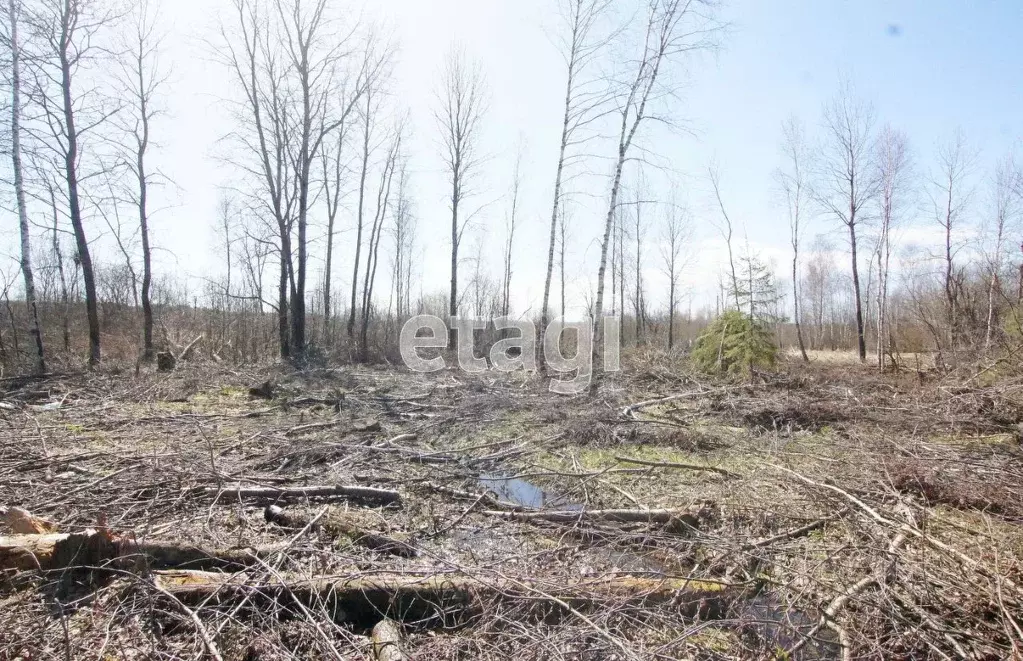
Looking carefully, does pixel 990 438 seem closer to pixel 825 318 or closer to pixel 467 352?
pixel 467 352

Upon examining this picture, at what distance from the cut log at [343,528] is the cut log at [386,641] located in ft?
2.89

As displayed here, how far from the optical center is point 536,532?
447cm

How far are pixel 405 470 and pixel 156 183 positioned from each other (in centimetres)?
1579

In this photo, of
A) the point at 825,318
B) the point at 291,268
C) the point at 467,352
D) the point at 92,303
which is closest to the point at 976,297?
the point at 467,352

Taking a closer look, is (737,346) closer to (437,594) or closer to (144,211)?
(437,594)

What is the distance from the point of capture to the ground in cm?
Answer: 279

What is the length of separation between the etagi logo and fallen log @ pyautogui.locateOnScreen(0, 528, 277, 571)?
8836 mm

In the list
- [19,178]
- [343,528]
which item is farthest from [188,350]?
[343,528]

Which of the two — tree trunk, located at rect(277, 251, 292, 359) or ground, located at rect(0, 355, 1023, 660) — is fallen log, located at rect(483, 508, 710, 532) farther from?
tree trunk, located at rect(277, 251, 292, 359)

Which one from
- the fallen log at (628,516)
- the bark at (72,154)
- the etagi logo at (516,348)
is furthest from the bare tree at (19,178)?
the fallen log at (628,516)

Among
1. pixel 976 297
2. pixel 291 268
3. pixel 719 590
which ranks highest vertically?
pixel 291 268

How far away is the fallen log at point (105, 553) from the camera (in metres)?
3.17

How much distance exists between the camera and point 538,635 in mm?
2756

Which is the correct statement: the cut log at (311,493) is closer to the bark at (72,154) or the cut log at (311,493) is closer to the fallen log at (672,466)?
the fallen log at (672,466)
